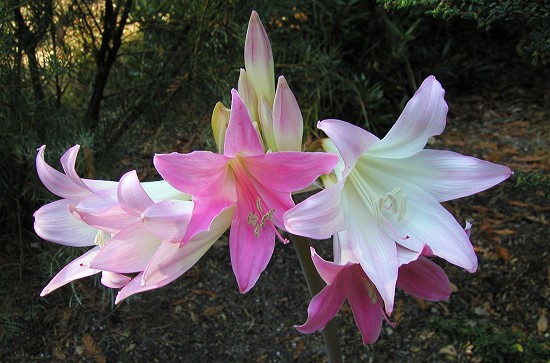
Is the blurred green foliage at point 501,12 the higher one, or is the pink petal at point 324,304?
the blurred green foliage at point 501,12

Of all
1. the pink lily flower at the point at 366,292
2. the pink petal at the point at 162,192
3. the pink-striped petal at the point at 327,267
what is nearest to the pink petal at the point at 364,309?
the pink lily flower at the point at 366,292

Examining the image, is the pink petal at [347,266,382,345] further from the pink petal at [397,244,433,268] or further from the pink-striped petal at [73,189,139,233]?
the pink-striped petal at [73,189,139,233]

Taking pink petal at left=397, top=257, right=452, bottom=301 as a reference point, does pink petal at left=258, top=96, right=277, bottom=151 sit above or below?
above

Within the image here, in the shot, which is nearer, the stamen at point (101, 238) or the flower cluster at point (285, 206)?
the flower cluster at point (285, 206)

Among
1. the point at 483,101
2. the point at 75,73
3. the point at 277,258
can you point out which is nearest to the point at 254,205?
the point at 75,73

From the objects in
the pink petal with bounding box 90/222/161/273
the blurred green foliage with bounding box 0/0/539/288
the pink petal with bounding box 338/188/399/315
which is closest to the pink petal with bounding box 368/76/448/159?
the pink petal with bounding box 338/188/399/315

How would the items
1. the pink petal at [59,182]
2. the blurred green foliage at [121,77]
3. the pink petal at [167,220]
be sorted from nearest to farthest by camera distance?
the pink petal at [167,220] < the pink petal at [59,182] < the blurred green foliage at [121,77]

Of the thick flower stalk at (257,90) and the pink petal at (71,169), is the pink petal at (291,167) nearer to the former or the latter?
the thick flower stalk at (257,90)

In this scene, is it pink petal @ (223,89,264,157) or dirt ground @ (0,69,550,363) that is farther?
dirt ground @ (0,69,550,363)

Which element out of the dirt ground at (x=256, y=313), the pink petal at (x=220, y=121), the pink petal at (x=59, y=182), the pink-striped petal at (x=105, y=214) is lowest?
the dirt ground at (x=256, y=313)
